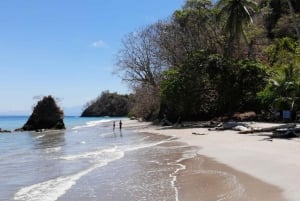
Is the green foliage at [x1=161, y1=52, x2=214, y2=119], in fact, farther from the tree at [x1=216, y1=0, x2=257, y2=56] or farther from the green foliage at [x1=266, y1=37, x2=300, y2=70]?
the green foliage at [x1=266, y1=37, x2=300, y2=70]

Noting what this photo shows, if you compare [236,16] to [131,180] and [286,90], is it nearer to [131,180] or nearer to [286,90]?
[286,90]

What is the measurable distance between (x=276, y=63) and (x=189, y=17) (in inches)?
500

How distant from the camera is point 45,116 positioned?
204ft

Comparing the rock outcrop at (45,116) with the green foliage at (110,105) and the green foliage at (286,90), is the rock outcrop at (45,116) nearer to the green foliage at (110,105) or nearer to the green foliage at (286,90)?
the green foliage at (286,90)

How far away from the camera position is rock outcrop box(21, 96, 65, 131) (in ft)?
203

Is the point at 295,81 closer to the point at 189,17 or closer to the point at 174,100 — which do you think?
the point at 174,100

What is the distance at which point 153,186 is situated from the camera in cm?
1232

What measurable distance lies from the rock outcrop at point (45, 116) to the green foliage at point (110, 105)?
243 feet

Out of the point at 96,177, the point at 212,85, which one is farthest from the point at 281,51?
the point at 96,177

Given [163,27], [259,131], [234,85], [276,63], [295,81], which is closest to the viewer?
[259,131]

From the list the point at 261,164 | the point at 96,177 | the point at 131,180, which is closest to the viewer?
the point at 131,180

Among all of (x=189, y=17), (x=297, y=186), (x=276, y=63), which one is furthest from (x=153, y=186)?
(x=189, y=17)

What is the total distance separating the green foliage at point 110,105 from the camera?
142750 millimetres

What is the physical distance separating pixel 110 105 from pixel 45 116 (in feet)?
283
